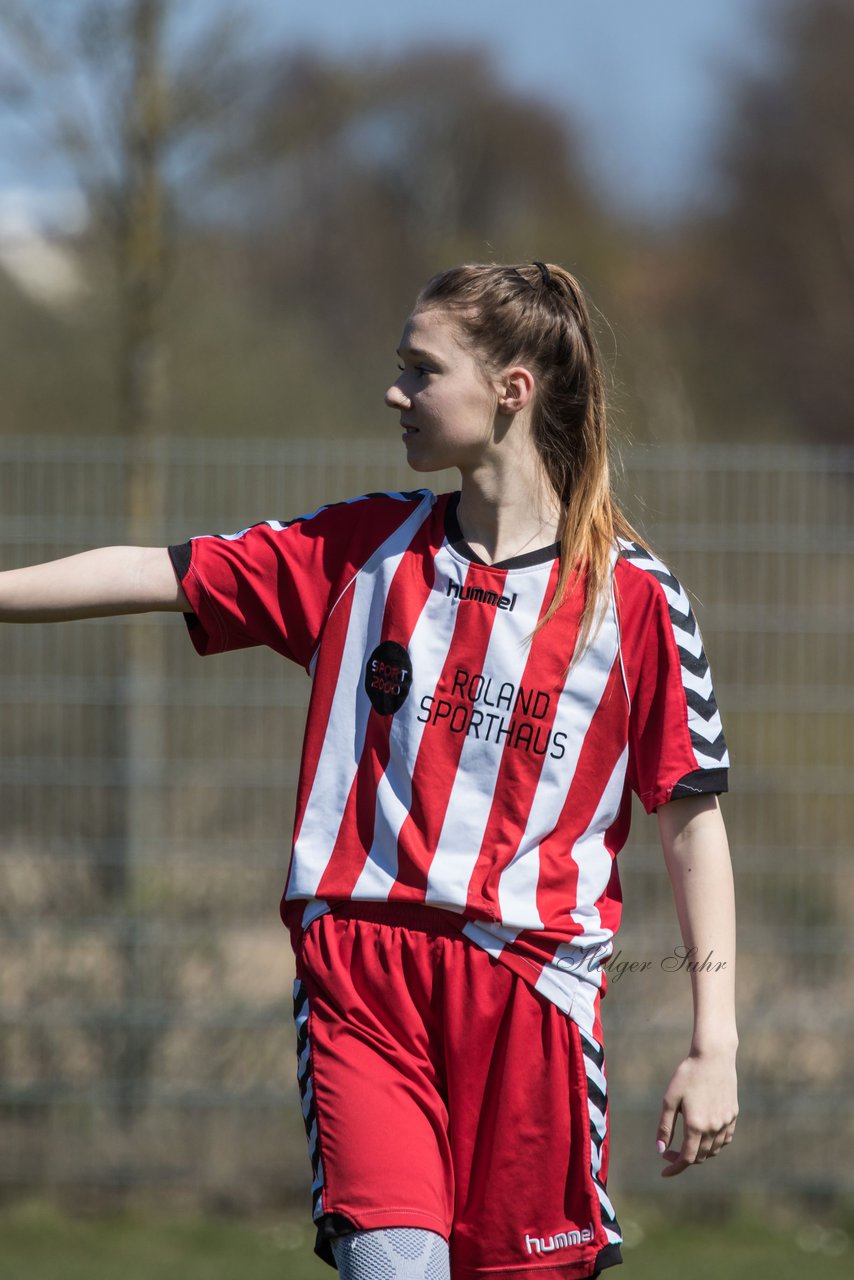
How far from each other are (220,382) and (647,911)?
5528mm

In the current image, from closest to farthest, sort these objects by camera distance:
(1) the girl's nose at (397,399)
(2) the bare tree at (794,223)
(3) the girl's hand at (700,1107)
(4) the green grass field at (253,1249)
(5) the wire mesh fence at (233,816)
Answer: (3) the girl's hand at (700,1107), (1) the girl's nose at (397,399), (4) the green grass field at (253,1249), (5) the wire mesh fence at (233,816), (2) the bare tree at (794,223)

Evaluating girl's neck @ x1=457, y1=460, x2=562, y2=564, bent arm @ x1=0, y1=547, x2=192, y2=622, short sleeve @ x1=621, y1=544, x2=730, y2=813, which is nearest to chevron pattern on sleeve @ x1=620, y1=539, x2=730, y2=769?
short sleeve @ x1=621, y1=544, x2=730, y2=813

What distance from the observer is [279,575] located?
2.45 metres

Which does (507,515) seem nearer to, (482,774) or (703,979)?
(482,774)

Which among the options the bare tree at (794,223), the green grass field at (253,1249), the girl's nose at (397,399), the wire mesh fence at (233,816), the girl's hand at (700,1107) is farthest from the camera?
the bare tree at (794,223)

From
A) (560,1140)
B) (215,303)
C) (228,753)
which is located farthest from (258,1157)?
(215,303)

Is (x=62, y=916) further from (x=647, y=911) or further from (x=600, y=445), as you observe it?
(x=600, y=445)

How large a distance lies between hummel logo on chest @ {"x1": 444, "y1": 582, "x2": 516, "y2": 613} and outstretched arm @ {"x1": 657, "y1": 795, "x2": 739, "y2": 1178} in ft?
1.28

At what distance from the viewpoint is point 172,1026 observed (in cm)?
509

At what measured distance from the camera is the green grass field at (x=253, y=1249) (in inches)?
190

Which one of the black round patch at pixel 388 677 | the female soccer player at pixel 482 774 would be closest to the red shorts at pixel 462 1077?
the female soccer player at pixel 482 774

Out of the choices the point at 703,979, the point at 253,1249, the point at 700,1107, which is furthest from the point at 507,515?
the point at 253,1249

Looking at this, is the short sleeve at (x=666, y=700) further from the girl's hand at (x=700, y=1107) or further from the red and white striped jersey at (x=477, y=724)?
the girl's hand at (x=700, y=1107)

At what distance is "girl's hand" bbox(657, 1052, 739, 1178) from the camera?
7.30 feet
